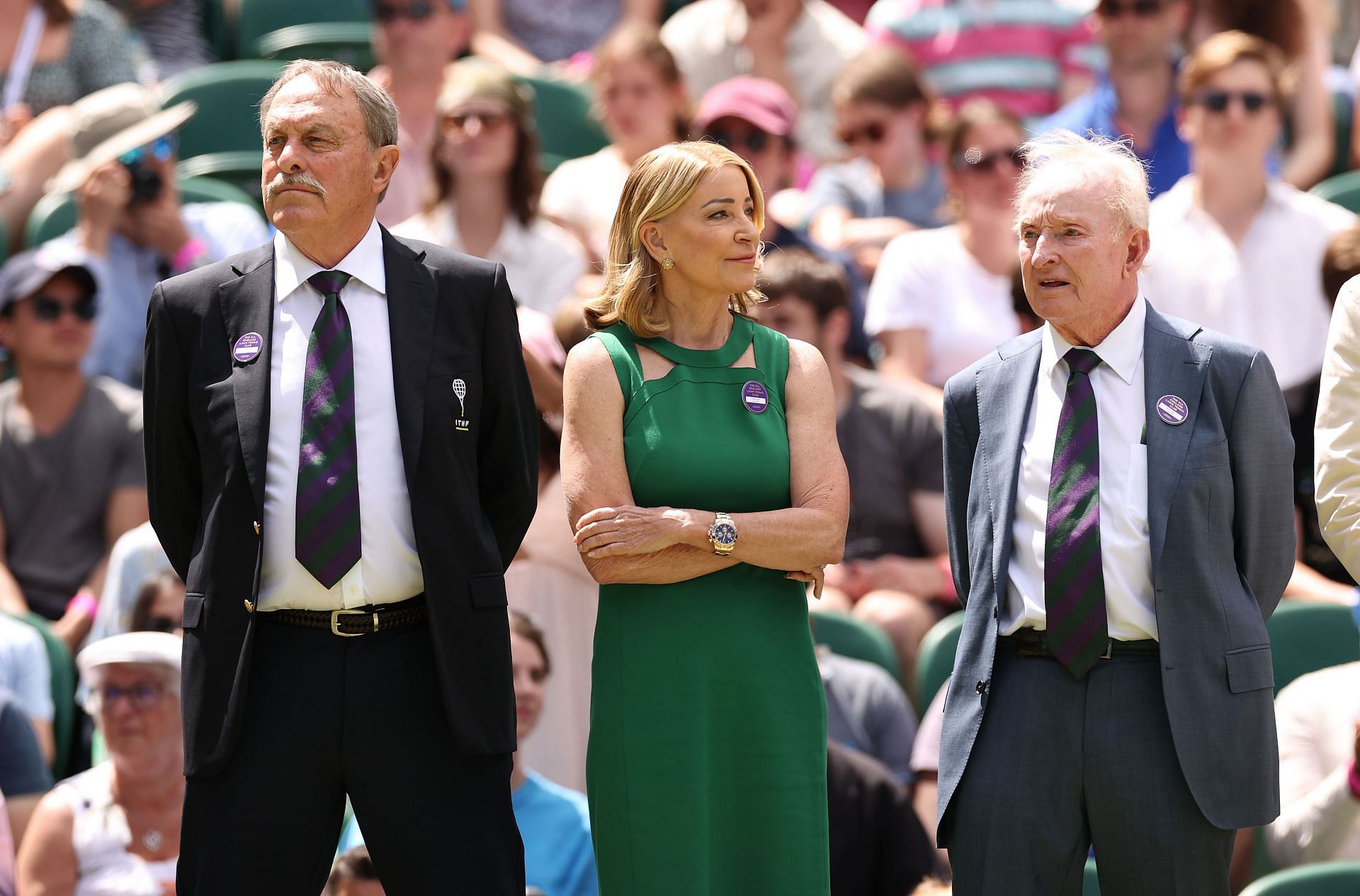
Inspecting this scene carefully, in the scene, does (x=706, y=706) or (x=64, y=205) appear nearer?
(x=706, y=706)

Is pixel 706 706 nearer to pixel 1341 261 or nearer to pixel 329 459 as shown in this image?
pixel 329 459

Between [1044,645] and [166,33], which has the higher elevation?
[166,33]

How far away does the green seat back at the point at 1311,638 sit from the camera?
5.21m

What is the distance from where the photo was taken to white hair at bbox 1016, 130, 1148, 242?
11.2 feet

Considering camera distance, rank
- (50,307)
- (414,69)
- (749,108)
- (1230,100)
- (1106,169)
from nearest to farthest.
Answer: (1106,169) → (50,307) → (1230,100) → (749,108) → (414,69)

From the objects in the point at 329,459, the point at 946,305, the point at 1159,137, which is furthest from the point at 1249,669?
the point at 1159,137

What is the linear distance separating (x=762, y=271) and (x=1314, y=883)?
6.29 feet

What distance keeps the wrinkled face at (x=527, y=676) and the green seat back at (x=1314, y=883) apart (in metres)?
1.86

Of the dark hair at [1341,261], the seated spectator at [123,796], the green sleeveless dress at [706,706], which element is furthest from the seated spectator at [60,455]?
the dark hair at [1341,261]

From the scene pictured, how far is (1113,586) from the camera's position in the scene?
130 inches

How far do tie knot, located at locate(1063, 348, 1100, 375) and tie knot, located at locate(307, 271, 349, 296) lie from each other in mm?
1414

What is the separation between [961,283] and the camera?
6770mm

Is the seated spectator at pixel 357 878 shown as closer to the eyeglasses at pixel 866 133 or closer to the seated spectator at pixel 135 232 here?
the seated spectator at pixel 135 232

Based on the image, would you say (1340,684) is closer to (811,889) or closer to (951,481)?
(951,481)
